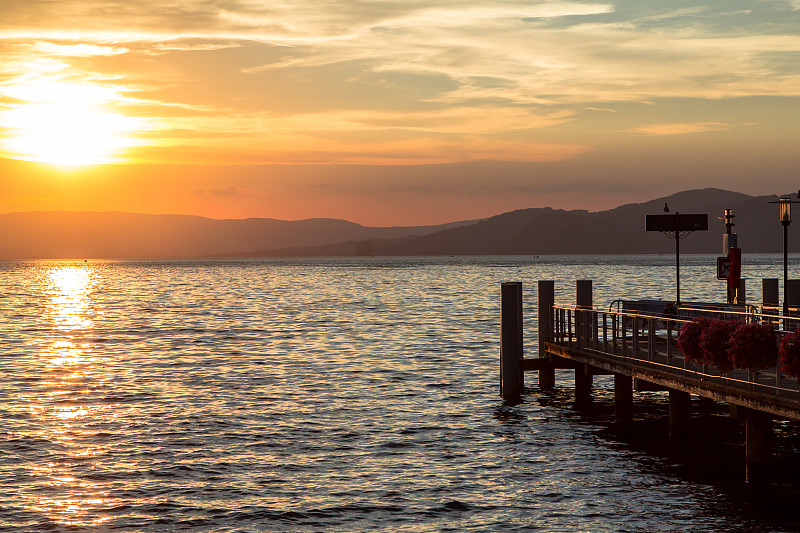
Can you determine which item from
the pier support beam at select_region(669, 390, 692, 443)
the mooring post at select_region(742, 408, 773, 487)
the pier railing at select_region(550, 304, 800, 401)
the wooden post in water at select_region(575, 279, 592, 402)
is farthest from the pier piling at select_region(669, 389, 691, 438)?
the wooden post in water at select_region(575, 279, 592, 402)

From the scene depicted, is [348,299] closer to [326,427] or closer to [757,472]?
[326,427]

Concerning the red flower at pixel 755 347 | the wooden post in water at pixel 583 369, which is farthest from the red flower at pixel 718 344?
the wooden post in water at pixel 583 369

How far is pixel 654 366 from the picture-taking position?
19984mm

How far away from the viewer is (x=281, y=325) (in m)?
60.6

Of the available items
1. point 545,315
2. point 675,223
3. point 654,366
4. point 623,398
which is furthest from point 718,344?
point 675,223

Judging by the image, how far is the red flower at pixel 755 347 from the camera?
50.8 ft

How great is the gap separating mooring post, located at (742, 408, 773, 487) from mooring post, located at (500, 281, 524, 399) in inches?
373

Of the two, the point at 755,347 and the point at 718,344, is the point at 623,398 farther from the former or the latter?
the point at 755,347

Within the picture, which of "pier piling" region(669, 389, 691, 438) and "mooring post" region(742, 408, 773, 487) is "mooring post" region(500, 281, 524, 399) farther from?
"mooring post" region(742, 408, 773, 487)

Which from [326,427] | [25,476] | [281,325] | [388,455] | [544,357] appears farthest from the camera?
[281,325]

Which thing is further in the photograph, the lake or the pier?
the pier

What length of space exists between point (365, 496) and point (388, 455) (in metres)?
3.30

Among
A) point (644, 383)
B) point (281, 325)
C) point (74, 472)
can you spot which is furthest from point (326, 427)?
point (281, 325)

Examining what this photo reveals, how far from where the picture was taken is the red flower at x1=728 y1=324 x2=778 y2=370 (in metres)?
15.5
